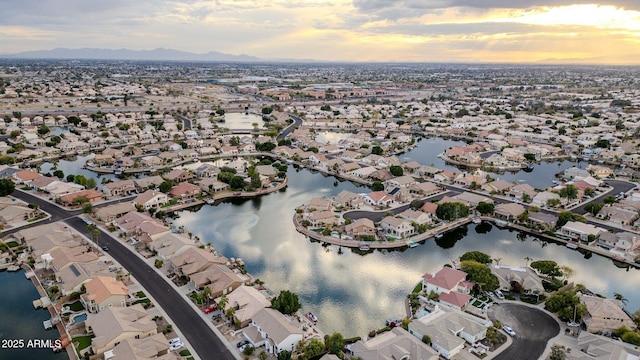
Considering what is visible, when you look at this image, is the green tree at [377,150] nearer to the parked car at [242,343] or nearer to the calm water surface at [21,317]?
the parked car at [242,343]

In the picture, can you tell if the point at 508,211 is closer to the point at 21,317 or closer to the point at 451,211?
the point at 451,211

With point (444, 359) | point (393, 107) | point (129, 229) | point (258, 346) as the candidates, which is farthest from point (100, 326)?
point (393, 107)

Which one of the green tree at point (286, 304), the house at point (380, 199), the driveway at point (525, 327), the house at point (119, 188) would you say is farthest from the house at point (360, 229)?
the house at point (119, 188)

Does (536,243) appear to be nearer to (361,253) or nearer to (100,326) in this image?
(361,253)

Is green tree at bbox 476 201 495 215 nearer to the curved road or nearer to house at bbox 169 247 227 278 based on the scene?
house at bbox 169 247 227 278

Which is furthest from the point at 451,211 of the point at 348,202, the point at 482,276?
the point at 482,276
